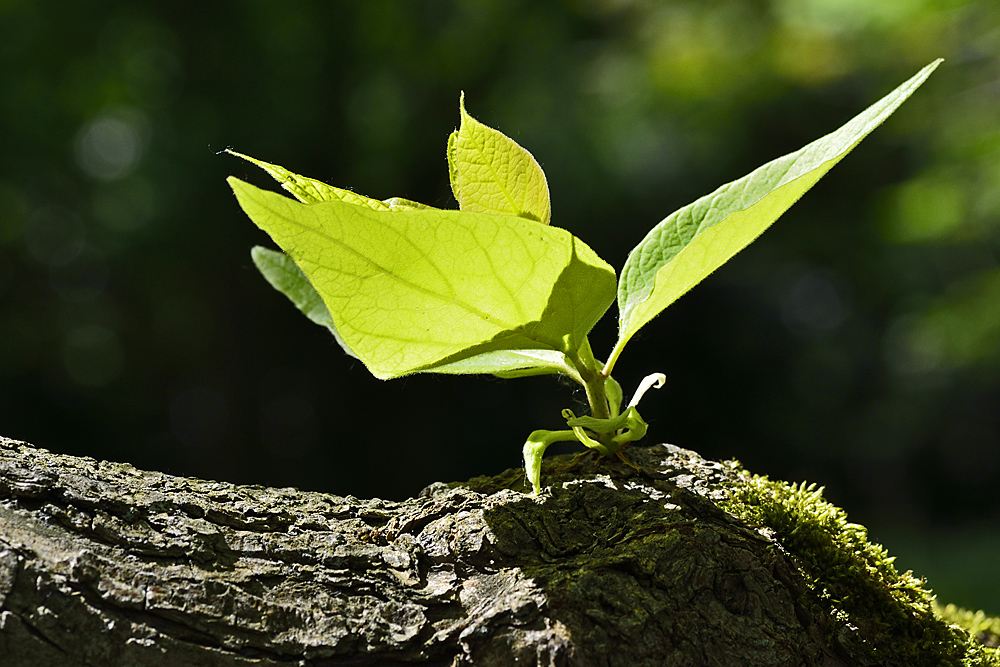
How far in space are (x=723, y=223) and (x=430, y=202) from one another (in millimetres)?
4066

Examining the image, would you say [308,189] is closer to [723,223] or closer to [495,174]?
[495,174]

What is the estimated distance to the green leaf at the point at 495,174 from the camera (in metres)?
0.53

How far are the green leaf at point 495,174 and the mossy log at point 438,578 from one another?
218 millimetres

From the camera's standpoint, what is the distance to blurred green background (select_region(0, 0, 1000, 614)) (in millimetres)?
4133

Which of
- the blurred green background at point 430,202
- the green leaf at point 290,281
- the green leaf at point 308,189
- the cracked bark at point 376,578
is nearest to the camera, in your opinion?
the cracked bark at point 376,578

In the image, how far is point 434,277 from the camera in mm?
461

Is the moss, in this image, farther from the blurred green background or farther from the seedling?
the blurred green background

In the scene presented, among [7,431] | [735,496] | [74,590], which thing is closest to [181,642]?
[74,590]

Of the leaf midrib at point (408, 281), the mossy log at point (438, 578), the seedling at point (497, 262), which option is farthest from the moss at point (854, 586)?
the leaf midrib at point (408, 281)

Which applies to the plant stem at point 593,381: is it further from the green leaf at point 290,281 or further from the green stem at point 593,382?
the green leaf at point 290,281

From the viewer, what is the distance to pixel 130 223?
14.4 ft

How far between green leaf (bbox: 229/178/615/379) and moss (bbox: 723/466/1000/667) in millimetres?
215

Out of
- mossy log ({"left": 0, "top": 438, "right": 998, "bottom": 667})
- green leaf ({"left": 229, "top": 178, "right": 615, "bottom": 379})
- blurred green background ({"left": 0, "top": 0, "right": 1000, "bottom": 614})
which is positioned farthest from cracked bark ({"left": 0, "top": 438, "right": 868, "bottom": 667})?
blurred green background ({"left": 0, "top": 0, "right": 1000, "bottom": 614})

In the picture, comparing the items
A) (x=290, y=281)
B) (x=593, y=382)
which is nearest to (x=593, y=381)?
(x=593, y=382)
